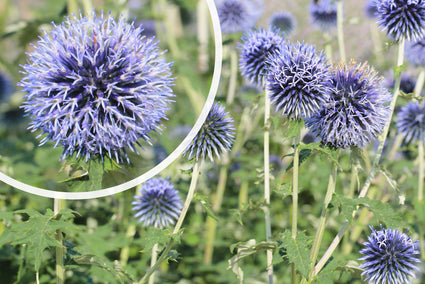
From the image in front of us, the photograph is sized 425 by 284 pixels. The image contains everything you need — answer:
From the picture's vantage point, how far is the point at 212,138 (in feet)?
4.00

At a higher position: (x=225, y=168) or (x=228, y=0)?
(x=228, y=0)

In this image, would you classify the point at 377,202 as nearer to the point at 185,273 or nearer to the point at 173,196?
the point at 173,196

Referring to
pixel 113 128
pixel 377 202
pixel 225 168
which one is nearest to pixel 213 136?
pixel 113 128

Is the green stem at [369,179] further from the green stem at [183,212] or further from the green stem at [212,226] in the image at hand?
the green stem at [212,226]

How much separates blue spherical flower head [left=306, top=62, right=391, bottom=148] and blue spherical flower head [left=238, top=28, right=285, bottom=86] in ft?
0.97

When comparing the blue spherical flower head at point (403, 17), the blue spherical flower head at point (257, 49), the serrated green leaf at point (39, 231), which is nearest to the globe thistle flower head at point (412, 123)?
the blue spherical flower head at point (403, 17)

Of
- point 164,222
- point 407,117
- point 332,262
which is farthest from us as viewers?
point 407,117

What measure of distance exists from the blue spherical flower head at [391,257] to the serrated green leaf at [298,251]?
211 millimetres

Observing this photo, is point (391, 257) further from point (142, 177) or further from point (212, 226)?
point (212, 226)

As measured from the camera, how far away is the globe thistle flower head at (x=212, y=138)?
1.19m

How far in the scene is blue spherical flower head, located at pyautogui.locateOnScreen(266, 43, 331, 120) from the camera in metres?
1.12

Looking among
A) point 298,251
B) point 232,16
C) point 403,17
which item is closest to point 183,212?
point 298,251

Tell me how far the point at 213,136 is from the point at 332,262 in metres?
0.63

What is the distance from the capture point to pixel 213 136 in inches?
47.9
